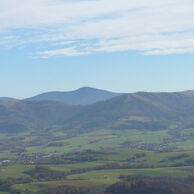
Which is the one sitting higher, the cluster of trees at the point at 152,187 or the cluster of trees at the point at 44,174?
the cluster of trees at the point at 44,174

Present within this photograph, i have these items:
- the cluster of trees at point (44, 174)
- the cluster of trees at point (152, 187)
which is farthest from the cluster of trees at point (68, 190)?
the cluster of trees at point (44, 174)

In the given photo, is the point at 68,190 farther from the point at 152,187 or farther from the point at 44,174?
the point at 44,174

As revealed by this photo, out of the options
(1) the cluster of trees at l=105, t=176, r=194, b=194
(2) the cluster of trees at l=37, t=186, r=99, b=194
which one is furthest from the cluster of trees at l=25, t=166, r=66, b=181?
(1) the cluster of trees at l=105, t=176, r=194, b=194

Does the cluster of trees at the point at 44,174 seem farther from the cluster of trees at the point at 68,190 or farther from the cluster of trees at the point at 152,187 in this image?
the cluster of trees at the point at 152,187

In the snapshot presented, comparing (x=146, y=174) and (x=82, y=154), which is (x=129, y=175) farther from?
(x=82, y=154)

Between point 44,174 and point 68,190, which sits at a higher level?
point 44,174

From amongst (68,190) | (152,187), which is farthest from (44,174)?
(152,187)

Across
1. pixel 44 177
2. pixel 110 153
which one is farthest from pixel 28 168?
pixel 110 153

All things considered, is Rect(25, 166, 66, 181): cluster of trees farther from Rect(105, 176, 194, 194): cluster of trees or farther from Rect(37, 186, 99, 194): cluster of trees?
Rect(105, 176, 194, 194): cluster of trees

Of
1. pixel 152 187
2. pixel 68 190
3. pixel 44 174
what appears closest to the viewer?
pixel 68 190

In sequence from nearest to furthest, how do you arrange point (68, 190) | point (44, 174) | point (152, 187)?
1. point (68, 190)
2. point (152, 187)
3. point (44, 174)

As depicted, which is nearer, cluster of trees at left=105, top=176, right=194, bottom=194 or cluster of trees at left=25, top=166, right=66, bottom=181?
cluster of trees at left=105, top=176, right=194, bottom=194
